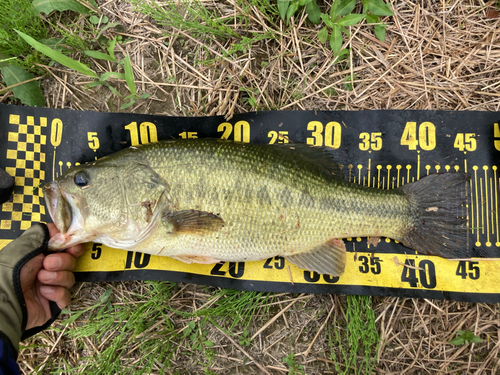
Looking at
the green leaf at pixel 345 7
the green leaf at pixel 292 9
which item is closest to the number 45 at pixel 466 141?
the green leaf at pixel 345 7

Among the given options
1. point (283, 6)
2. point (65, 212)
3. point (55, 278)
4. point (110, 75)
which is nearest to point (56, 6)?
point (110, 75)

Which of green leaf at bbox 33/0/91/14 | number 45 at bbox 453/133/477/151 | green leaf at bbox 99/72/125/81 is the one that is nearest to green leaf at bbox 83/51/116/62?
green leaf at bbox 99/72/125/81

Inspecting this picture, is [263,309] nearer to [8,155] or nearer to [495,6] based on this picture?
[8,155]

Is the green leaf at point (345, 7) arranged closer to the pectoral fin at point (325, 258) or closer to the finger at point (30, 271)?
the pectoral fin at point (325, 258)

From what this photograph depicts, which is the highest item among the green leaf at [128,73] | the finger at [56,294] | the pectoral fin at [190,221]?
the green leaf at [128,73]

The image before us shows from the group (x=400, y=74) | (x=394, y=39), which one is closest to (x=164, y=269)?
(x=400, y=74)

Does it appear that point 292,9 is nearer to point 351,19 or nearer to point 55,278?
point 351,19

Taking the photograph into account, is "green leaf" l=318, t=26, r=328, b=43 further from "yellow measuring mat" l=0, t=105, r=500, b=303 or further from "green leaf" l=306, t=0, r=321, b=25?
"yellow measuring mat" l=0, t=105, r=500, b=303
